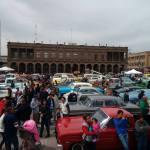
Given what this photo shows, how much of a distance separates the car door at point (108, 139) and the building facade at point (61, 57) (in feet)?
298

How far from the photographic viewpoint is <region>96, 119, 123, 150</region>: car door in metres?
11.5

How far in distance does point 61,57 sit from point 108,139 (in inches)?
3749

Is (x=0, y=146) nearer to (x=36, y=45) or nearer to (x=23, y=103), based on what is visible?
(x=23, y=103)

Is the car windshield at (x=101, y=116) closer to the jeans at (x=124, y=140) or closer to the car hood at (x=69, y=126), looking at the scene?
the car hood at (x=69, y=126)

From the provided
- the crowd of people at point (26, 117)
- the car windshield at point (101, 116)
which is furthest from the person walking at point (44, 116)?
the car windshield at point (101, 116)

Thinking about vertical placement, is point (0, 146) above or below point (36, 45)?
below

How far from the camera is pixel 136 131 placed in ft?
37.5

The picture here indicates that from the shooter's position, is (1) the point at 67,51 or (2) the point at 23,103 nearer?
(2) the point at 23,103

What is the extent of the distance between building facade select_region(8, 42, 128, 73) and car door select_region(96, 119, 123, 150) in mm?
90887

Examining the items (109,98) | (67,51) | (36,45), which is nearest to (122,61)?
(67,51)

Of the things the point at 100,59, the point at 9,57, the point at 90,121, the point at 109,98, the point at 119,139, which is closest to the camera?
the point at 90,121

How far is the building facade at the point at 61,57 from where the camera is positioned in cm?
10231

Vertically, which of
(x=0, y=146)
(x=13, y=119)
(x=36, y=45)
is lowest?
Result: (x=0, y=146)

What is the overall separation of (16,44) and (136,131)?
9213 cm
